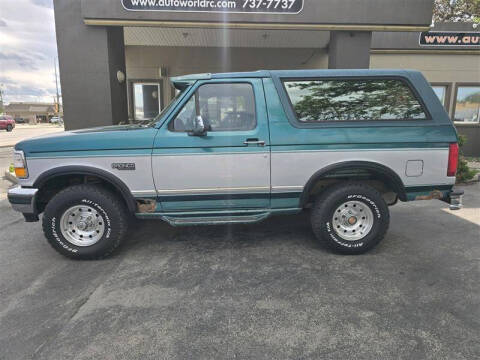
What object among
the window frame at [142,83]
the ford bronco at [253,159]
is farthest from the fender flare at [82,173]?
the window frame at [142,83]

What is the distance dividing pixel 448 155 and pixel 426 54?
8.76m

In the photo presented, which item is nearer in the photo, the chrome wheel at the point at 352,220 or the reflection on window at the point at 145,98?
the chrome wheel at the point at 352,220

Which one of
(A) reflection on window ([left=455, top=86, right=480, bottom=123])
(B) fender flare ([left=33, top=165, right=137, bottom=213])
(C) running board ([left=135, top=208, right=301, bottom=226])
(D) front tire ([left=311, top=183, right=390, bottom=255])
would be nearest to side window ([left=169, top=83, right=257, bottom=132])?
(B) fender flare ([left=33, top=165, right=137, bottom=213])

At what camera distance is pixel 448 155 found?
3621mm

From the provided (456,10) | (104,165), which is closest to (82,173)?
(104,165)

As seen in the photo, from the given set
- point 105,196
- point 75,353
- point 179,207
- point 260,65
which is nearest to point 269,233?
point 179,207

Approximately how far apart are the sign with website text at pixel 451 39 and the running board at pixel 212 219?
32.9 ft

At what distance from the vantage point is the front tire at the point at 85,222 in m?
3.54

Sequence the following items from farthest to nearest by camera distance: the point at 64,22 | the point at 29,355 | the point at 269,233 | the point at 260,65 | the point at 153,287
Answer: the point at 260,65 → the point at 64,22 → the point at 269,233 → the point at 153,287 → the point at 29,355

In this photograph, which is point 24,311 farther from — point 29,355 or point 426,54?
point 426,54

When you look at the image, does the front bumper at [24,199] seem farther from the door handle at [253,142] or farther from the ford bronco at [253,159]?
the door handle at [253,142]

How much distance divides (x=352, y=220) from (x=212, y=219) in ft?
5.54

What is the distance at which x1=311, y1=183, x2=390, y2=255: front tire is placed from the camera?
367 cm

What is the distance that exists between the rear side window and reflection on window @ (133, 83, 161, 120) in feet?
30.1
